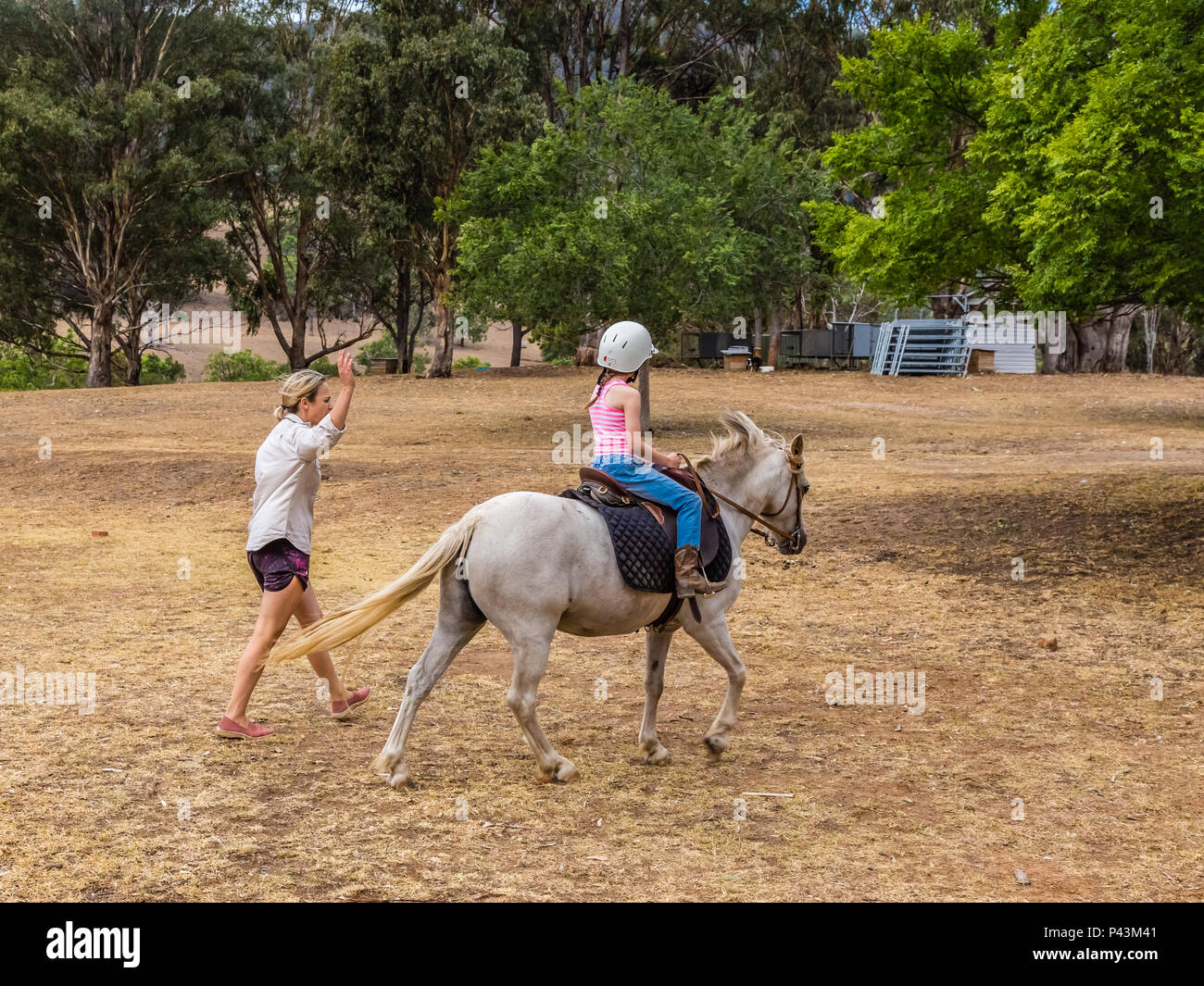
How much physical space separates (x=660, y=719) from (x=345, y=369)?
3.08 m

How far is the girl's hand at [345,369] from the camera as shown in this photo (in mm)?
6828

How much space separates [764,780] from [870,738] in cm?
110

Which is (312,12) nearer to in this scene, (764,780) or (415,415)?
(415,415)

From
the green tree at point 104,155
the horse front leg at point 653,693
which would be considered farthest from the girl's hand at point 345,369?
the green tree at point 104,155

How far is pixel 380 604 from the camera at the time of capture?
6.41m

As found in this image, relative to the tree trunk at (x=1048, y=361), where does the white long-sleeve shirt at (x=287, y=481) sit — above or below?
below

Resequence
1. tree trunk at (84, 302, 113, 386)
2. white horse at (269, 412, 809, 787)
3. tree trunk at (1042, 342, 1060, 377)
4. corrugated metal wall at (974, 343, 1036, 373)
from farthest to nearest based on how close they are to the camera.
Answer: tree trunk at (1042, 342, 1060, 377)
corrugated metal wall at (974, 343, 1036, 373)
tree trunk at (84, 302, 113, 386)
white horse at (269, 412, 809, 787)

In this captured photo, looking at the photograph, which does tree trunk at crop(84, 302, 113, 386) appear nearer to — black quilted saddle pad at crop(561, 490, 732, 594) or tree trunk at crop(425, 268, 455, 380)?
tree trunk at crop(425, 268, 455, 380)

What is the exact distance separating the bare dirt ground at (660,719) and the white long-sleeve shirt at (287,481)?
4.17 ft

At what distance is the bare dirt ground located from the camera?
5391 millimetres

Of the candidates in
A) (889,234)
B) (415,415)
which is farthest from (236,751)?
(415,415)

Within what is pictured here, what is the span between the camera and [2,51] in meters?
40.9

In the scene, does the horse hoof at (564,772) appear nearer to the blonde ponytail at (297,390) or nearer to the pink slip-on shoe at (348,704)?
the pink slip-on shoe at (348,704)

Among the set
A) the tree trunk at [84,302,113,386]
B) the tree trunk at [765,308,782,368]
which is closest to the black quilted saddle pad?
the tree trunk at [84,302,113,386]
